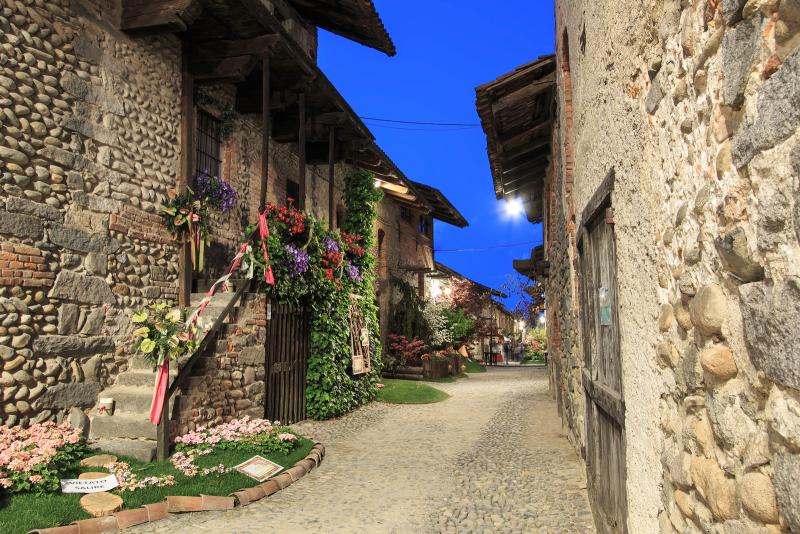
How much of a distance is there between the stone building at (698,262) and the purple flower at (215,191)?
6.84 m

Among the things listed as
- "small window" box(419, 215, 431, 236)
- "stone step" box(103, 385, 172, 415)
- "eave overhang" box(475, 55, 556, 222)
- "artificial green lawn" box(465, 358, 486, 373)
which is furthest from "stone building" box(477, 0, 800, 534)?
"artificial green lawn" box(465, 358, 486, 373)

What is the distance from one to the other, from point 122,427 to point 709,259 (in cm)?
628

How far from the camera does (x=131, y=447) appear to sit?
590cm

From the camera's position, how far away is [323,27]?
14.4 meters

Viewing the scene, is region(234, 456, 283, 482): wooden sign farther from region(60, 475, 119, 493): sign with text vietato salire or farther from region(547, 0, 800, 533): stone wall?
region(547, 0, 800, 533): stone wall

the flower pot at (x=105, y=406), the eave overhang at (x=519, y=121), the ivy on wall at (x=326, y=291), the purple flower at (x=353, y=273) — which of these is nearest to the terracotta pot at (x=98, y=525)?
the flower pot at (x=105, y=406)

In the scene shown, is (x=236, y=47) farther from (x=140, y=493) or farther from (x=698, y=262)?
(x=698, y=262)

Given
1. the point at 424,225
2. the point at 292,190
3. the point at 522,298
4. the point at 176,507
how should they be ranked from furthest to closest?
the point at 522,298 < the point at 424,225 < the point at 292,190 < the point at 176,507

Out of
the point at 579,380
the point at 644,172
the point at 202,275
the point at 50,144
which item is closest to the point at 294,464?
the point at 579,380

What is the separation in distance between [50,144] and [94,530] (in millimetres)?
4294

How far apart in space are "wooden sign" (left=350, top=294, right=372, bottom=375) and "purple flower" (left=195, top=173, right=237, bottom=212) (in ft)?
10.8

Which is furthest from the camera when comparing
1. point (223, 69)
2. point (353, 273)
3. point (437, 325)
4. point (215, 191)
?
point (437, 325)

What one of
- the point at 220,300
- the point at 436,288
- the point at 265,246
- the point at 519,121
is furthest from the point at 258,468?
the point at 436,288

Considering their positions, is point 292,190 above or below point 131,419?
above
